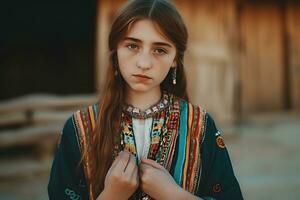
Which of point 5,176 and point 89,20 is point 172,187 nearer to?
point 5,176

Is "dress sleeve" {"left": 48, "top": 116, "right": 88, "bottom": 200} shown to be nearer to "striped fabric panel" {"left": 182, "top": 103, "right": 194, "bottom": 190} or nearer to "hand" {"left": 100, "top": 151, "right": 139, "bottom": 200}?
"hand" {"left": 100, "top": 151, "right": 139, "bottom": 200}

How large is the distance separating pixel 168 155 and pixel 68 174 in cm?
35

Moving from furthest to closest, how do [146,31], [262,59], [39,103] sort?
[262,59] < [39,103] < [146,31]

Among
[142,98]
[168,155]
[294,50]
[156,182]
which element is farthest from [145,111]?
[294,50]

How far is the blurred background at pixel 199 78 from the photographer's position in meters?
5.59

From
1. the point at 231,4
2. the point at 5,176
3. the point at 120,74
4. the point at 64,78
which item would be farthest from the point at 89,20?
the point at 120,74

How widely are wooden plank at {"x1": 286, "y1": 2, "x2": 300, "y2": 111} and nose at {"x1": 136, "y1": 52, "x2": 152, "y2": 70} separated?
770cm

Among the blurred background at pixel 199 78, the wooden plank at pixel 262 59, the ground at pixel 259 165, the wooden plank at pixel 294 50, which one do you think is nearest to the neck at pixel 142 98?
the blurred background at pixel 199 78

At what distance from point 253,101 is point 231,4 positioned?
2512mm

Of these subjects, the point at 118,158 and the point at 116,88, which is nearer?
the point at 118,158

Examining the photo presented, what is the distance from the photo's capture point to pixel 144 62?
59.0 inches

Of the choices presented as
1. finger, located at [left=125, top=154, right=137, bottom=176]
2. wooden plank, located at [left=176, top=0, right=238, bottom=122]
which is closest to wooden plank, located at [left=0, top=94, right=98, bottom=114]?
wooden plank, located at [left=176, top=0, right=238, bottom=122]

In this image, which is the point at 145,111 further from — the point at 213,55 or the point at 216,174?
the point at 213,55

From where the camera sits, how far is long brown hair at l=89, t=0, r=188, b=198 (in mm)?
1515
